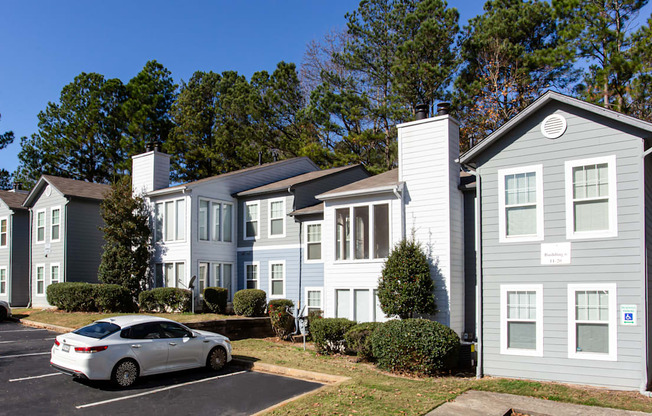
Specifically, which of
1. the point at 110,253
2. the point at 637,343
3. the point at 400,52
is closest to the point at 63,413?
the point at 637,343

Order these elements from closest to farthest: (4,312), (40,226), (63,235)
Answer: (4,312) < (63,235) < (40,226)

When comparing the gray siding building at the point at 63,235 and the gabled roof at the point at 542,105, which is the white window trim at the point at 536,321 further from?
the gray siding building at the point at 63,235

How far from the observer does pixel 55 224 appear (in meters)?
26.8

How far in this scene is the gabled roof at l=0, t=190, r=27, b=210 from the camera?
29288 millimetres

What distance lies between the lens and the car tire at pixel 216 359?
13.4 metres

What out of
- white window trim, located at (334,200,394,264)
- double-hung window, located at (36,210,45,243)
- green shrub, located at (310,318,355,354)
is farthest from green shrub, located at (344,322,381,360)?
double-hung window, located at (36,210,45,243)

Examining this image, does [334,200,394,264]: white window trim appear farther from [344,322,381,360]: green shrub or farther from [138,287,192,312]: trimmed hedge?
[138,287,192,312]: trimmed hedge

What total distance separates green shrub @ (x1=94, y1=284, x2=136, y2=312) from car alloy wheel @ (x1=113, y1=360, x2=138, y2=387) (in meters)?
11.0

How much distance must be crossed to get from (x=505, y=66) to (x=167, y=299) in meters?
20.6

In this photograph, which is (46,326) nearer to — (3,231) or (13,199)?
(3,231)

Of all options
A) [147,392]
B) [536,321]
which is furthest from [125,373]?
[536,321]

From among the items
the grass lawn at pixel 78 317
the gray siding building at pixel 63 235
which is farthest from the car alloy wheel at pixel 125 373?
the gray siding building at pixel 63 235

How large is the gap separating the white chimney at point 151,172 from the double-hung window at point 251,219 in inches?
178

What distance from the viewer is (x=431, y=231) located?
16656 mm
